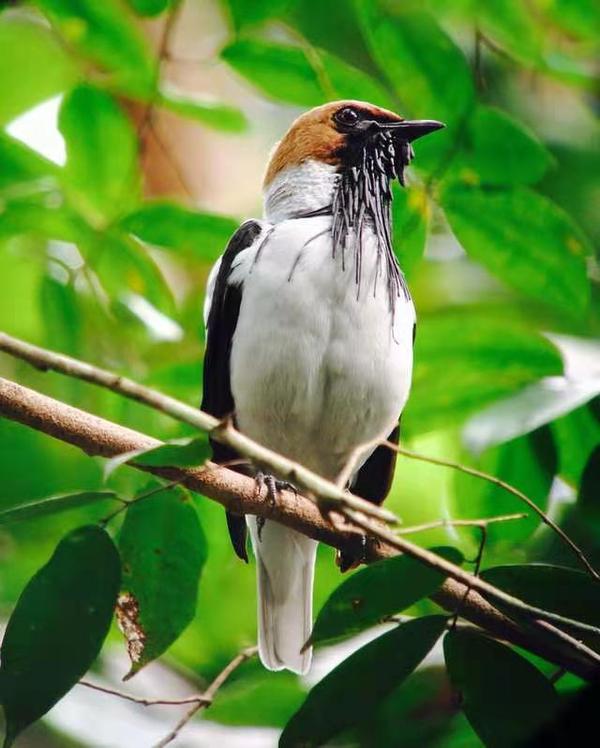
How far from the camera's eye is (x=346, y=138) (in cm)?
280

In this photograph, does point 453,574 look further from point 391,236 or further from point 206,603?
point 206,603

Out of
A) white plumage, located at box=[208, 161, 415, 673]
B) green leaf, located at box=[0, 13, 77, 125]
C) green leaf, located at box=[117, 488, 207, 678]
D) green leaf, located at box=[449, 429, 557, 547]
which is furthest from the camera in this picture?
green leaf, located at box=[0, 13, 77, 125]

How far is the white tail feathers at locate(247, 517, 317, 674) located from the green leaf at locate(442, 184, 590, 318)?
2.65ft

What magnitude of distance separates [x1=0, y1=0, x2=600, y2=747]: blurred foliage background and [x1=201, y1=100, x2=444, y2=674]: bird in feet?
0.22

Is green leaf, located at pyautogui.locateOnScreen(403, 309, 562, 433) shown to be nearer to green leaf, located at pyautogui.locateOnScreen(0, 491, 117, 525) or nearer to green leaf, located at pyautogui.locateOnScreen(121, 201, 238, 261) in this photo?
green leaf, located at pyautogui.locateOnScreen(121, 201, 238, 261)

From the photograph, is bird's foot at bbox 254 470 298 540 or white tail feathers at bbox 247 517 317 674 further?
white tail feathers at bbox 247 517 317 674

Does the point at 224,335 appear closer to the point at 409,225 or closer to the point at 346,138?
the point at 409,225

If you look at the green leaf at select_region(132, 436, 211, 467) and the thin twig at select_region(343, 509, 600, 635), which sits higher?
the green leaf at select_region(132, 436, 211, 467)

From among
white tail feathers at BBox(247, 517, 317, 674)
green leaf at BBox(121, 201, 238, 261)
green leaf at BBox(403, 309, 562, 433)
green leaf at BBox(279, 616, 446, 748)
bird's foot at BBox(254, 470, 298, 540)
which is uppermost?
green leaf at BBox(121, 201, 238, 261)

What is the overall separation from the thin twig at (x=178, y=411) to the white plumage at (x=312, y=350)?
919 mm

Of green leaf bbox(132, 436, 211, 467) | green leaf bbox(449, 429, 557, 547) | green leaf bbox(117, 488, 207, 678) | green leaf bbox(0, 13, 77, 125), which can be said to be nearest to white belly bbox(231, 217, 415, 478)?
green leaf bbox(449, 429, 557, 547)

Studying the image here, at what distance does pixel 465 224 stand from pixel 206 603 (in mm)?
1267

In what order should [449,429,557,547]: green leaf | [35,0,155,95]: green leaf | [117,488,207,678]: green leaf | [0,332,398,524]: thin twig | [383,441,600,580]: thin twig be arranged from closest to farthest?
[0,332,398,524]: thin twig → [383,441,600,580]: thin twig → [117,488,207,678]: green leaf → [449,429,557,547]: green leaf → [35,0,155,95]: green leaf

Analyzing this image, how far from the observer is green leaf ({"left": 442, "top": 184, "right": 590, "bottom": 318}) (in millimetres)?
2395
